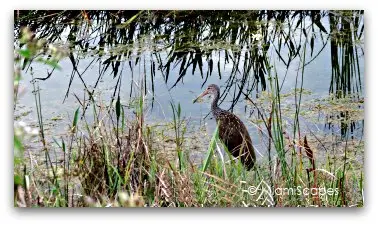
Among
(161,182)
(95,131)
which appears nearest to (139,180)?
(161,182)

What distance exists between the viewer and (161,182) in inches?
106

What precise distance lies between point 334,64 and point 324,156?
464 millimetres

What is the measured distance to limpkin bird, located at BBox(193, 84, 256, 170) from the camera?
2775 mm

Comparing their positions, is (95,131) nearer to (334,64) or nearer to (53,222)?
(53,222)

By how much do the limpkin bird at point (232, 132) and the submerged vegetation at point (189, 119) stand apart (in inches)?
1.5

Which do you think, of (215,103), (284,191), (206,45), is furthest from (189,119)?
(284,191)

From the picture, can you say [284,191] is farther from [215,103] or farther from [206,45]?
[206,45]

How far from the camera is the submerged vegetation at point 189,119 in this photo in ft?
9.04

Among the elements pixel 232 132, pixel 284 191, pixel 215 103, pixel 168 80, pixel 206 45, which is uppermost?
pixel 206 45

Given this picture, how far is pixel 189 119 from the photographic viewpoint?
2.82 metres

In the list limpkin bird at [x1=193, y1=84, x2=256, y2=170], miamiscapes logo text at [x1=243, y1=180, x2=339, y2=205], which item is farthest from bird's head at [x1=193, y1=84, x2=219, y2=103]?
miamiscapes logo text at [x1=243, y1=180, x2=339, y2=205]

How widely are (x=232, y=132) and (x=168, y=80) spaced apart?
16.1 inches

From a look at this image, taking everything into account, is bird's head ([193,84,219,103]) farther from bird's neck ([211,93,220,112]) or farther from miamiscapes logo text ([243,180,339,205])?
miamiscapes logo text ([243,180,339,205])
